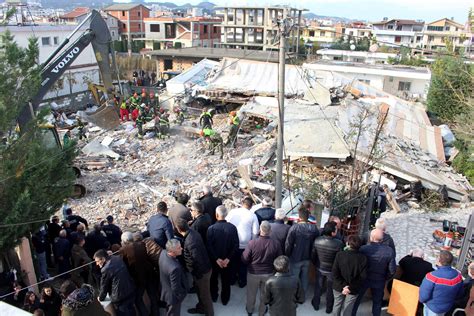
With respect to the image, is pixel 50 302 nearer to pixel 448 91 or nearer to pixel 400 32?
pixel 448 91

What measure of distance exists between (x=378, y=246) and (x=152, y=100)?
17457 millimetres

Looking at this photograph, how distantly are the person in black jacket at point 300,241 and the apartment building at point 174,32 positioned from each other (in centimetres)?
5479

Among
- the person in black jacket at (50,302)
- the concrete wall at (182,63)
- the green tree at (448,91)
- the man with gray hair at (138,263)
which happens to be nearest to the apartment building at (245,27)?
the concrete wall at (182,63)

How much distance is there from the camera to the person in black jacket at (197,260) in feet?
17.1

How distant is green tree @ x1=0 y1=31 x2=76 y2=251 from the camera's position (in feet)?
19.4

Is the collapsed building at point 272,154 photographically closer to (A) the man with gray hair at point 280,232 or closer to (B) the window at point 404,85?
(A) the man with gray hair at point 280,232

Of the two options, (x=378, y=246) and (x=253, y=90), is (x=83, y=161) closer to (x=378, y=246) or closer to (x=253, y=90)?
(x=253, y=90)

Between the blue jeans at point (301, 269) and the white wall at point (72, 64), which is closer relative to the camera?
the blue jeans at point (301, 269)

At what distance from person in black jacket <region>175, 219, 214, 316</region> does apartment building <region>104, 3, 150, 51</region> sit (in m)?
63.6

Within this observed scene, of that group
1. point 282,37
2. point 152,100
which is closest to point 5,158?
point 282,37

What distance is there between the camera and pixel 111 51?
553 inches

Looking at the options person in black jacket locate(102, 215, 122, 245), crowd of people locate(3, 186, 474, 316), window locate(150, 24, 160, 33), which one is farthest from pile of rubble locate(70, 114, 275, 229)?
window locate(150, 24, 160, 33)

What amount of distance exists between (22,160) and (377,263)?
5195mm

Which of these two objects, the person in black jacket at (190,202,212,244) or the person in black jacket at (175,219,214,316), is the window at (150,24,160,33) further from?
the person in black jacket at (175,219,214,316)
